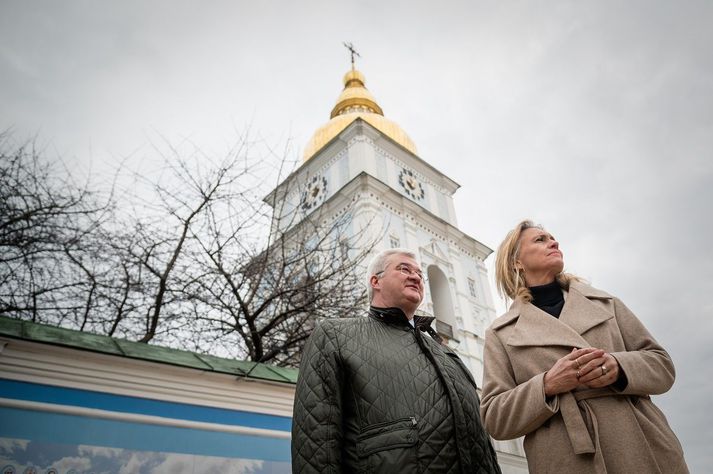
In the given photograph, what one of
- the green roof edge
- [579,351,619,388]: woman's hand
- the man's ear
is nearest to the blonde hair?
[579,351,619,388]: woman's hand

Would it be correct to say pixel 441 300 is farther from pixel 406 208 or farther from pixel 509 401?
pixel 509 401

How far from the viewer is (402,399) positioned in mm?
2297

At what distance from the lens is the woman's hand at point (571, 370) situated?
191cm

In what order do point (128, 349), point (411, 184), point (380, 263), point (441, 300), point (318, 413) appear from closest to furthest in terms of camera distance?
1. point (318, 413)
2. point (380, 263)
3. point (128, 349)
4. point (441, 300)
5. point (411, 184)

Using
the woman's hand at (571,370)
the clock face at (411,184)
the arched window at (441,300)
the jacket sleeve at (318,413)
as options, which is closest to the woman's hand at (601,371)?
the woman's hand at (571,370)

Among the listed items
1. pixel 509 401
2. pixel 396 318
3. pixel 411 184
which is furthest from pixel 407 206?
pixel 509 401

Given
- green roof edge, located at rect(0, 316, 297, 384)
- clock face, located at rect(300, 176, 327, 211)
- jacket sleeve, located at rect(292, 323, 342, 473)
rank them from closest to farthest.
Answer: jacket sleeve, located at rect(292, 323, 342, 473), green roof edge, located at rect(0, 316, 297, 384), clock face, located at rect(300, 176, 327, 211)

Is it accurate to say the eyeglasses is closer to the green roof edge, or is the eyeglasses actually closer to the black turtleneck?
the black turtleneck

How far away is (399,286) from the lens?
9.18ft

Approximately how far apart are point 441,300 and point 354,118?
11468 mm

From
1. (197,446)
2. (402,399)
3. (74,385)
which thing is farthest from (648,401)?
(74,385)

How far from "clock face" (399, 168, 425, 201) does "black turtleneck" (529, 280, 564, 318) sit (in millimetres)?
21304

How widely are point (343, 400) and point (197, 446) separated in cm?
214

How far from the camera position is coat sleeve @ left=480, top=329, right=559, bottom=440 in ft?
6.50
